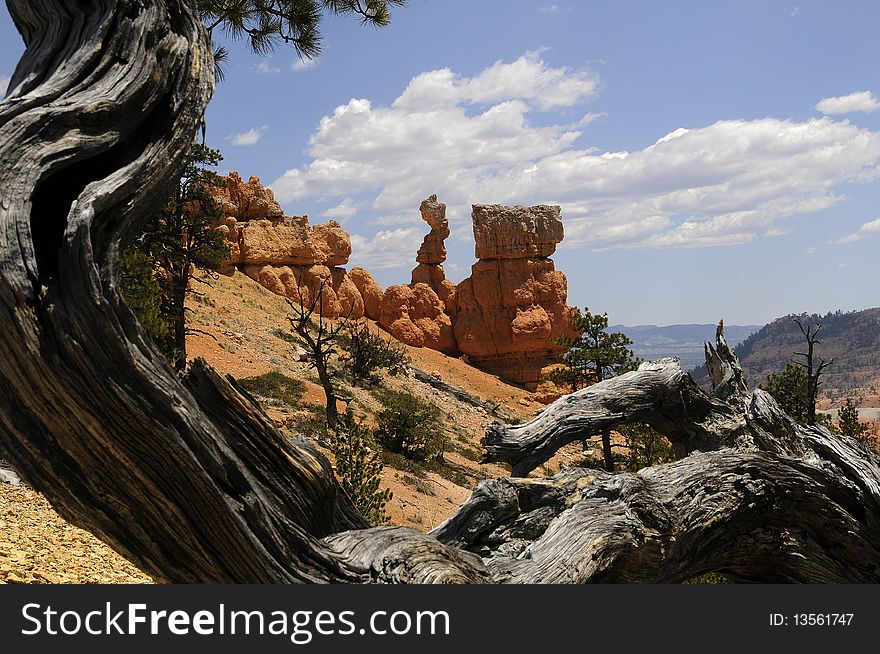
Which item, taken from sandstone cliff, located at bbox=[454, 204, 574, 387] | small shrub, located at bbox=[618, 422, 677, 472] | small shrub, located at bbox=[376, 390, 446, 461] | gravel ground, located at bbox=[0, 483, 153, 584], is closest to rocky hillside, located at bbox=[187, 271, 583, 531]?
small shrub, located at bbox=[376, 390, 446, 461]

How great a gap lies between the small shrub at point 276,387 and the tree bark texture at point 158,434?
22.0 metres

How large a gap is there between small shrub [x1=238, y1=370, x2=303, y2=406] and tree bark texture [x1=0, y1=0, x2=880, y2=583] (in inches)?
866

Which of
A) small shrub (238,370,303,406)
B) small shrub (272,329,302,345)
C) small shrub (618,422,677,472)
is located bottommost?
small shrub (618,422,677,472)

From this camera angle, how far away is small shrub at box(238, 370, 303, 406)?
86.7ft

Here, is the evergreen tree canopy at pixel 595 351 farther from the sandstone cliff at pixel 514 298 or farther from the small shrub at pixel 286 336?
the sandstone cliff at pixel 514 298

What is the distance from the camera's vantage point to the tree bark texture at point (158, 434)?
2791mm

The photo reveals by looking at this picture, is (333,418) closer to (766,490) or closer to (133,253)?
(133,253)

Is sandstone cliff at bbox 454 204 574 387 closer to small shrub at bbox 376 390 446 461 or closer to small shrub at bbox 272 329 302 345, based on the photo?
small shrub at bbox 272 329 302 345

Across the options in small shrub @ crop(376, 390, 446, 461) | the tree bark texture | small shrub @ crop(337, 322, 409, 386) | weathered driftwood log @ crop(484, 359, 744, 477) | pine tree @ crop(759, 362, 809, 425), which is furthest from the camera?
small shrub @ crop(337, 322, 409, 386)

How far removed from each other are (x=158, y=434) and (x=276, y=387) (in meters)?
25.6

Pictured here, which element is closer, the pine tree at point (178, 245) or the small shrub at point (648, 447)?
the small shrub at point (648, 447)

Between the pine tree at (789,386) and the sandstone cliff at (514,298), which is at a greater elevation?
the sandstone cliff at (514,298)

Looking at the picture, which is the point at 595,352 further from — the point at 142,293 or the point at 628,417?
the point at 628,417

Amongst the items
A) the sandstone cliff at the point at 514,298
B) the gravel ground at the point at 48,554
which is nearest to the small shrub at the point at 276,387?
the gravel ground at the point at 48,554
